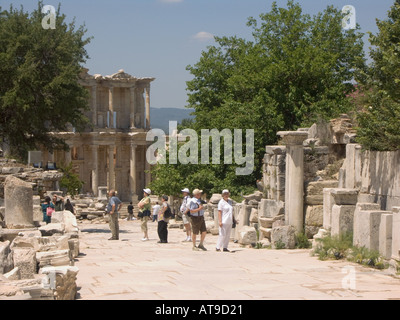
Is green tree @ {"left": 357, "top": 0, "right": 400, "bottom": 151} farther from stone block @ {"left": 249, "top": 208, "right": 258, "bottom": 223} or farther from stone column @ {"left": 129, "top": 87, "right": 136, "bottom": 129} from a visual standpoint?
stone column @ {"left": 129, "top": 87, "right": 136, "bottom": 129}

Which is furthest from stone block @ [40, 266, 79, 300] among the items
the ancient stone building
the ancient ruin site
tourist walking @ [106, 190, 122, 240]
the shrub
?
the ancient stone building

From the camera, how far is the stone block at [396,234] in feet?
35.5

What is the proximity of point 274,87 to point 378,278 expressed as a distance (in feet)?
77.1

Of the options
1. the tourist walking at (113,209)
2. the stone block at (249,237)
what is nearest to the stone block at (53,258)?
the stone block at (249,237)

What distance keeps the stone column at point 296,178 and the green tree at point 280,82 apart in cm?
1289

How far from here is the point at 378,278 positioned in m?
10.3

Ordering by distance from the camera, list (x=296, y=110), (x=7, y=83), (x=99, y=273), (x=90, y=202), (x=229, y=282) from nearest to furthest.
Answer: (x=229, y=282) < (x=99, y=273) < (x=7, y=83) < (x=296, y=110) < (x=90, y=202)

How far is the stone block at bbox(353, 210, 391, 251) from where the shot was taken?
11932 millimetres

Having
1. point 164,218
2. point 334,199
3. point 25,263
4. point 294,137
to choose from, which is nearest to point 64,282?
point 25,263

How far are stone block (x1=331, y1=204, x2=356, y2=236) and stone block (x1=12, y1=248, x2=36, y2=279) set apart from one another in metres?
6.01

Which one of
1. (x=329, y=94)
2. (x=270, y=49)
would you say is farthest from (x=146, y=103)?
(x=329, y=94)

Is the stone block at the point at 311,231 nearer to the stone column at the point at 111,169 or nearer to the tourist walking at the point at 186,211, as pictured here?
the tourist walking at the point at 186,211

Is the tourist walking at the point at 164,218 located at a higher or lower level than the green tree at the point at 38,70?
lower
